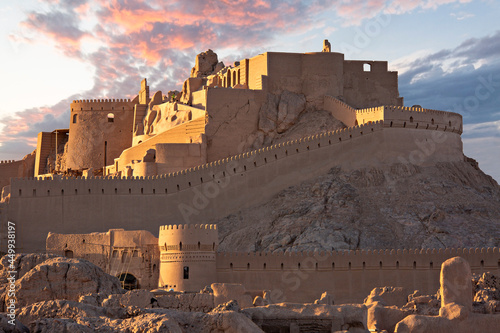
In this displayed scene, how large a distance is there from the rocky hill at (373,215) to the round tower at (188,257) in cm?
470

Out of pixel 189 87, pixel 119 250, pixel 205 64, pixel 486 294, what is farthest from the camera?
pixel 205 64

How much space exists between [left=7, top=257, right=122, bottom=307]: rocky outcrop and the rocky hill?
17.8 m

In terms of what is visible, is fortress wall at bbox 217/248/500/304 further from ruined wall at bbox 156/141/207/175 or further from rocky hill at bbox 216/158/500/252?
ruined wall at bbox 156/141/207/175

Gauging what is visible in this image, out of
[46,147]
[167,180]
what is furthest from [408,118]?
[46,147]

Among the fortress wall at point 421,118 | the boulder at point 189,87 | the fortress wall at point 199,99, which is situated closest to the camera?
the fortress wall at point 421,118

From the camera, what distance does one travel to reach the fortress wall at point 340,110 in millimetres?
43812

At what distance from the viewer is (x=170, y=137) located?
1822 inches

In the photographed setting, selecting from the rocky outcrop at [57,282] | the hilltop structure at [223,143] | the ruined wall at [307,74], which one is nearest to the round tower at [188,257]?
the hilltop structure at [223,143]

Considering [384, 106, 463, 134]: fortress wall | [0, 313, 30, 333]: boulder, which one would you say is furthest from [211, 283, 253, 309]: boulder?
[384, 106, 463, 134]: fortress wall

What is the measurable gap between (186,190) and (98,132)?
18.8m

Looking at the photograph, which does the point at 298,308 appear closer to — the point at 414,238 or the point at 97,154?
the point at 414,238

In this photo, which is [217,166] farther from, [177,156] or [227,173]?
[177,156]

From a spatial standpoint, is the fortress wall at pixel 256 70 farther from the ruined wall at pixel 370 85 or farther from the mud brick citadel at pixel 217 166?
the ruined wall at pixel 370 85

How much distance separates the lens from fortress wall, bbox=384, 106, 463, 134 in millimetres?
40625
